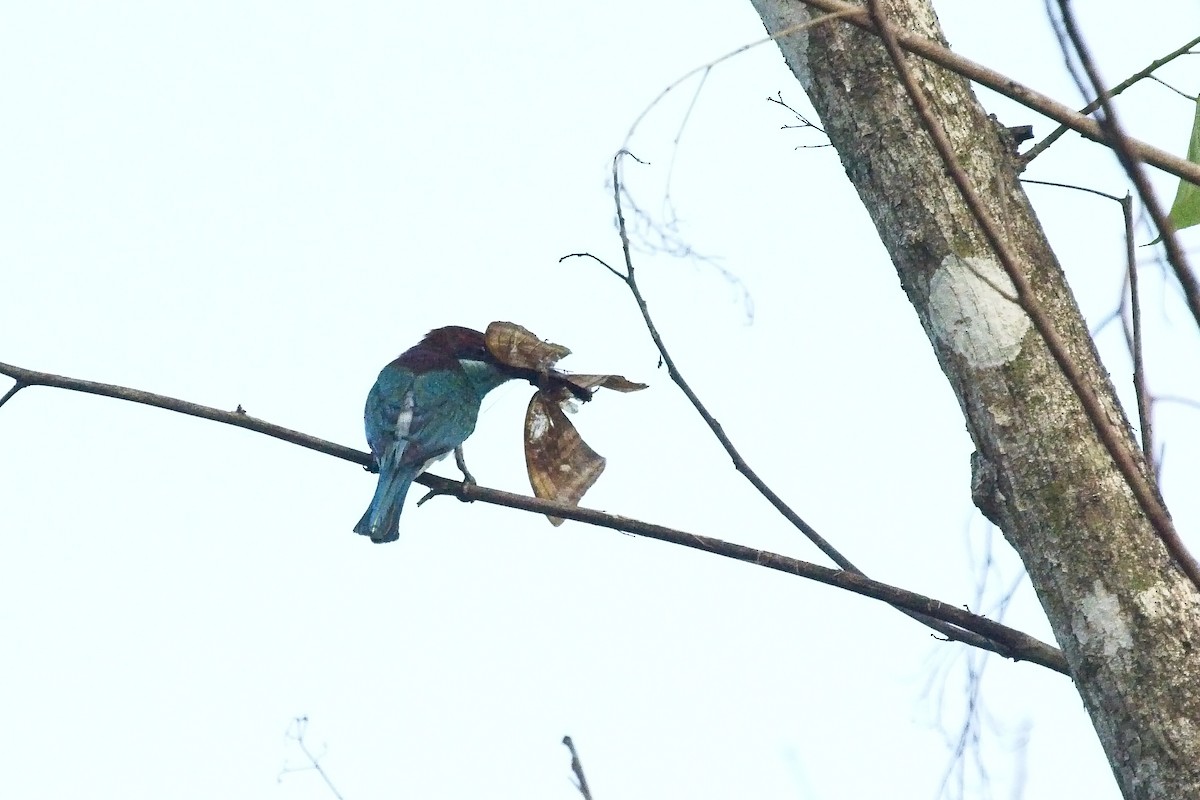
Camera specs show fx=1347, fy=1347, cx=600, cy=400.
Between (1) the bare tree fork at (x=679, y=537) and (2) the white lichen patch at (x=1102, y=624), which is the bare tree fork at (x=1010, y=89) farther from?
(1) the bare tree fork at (x=679, y=537)

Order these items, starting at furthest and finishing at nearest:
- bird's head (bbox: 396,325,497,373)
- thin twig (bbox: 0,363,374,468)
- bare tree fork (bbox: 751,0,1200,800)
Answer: bird's head (bbox: 396,325,497,373)
thin twig (bbox: 0,363,374,468)
bare tree fork (bbox: 751,0,1200,800)

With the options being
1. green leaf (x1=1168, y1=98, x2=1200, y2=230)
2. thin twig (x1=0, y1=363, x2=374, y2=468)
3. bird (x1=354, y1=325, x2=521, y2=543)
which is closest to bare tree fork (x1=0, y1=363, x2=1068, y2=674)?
thin twig (x1=0, y1=363, x2=374, y2=468)

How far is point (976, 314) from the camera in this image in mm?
2430

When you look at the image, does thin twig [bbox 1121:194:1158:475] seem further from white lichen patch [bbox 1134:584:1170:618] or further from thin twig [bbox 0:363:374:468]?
thin twig [bbox 0:363:374:468]

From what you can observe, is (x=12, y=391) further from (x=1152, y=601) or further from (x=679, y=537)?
(x=1152, y=601)

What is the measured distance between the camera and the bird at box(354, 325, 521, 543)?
541 cm

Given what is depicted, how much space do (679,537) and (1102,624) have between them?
0.88m

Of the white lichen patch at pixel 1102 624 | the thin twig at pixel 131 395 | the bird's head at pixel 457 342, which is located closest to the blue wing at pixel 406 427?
the bird's head at pixel 457 342

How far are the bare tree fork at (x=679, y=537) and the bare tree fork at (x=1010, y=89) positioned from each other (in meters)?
0.99

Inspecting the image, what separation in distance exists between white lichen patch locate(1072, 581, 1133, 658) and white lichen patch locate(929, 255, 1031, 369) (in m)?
0.45

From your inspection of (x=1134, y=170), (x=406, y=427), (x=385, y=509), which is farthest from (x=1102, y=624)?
(x=406, y=427)

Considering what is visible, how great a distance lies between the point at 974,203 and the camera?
1510 mm

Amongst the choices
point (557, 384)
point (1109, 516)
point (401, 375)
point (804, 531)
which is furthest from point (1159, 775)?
point (401, 375)

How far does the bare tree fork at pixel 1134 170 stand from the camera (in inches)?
46.4
